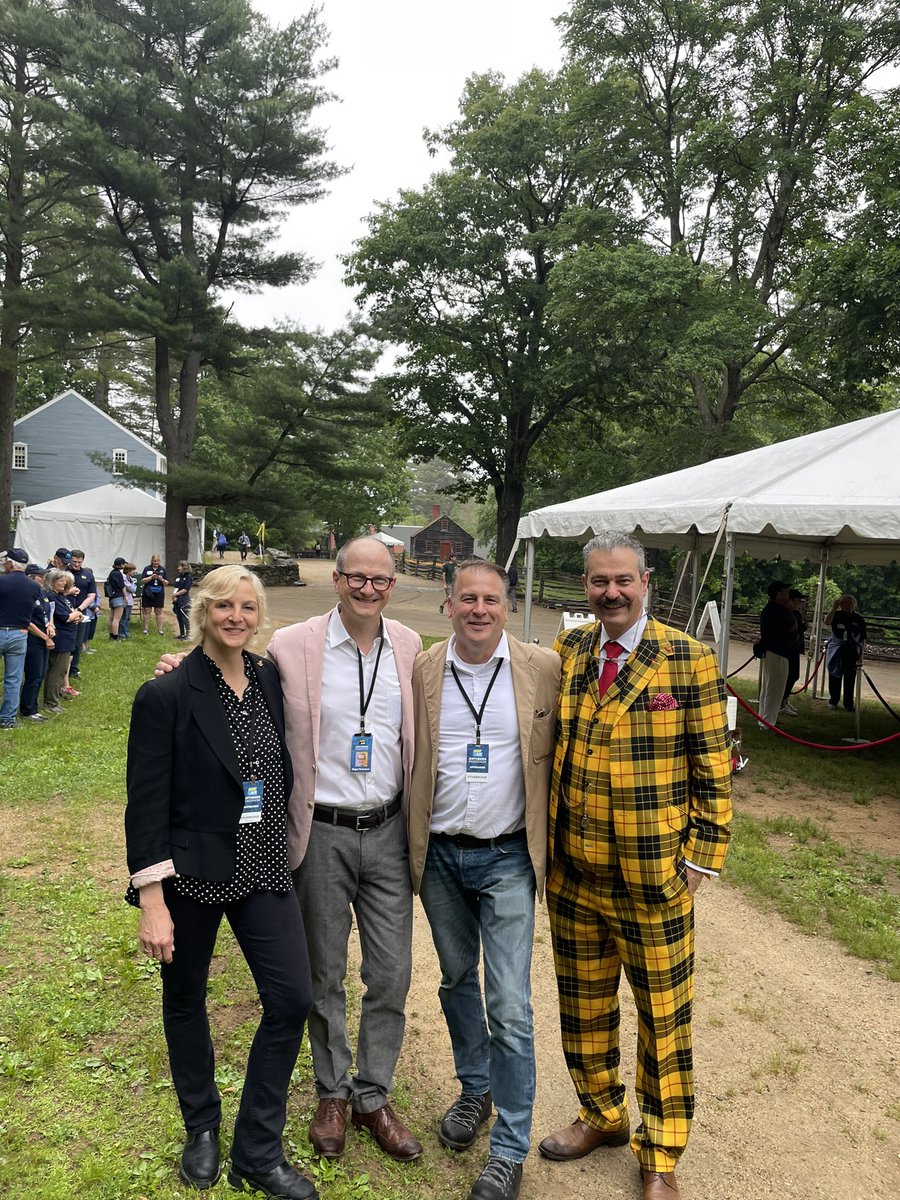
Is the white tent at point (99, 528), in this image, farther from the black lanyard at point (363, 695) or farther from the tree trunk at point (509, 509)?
the black lanyard at point (363, 695)

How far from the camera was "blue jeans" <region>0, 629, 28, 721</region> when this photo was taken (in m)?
8.62

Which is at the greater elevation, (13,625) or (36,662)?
(13,625)

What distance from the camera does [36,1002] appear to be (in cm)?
366

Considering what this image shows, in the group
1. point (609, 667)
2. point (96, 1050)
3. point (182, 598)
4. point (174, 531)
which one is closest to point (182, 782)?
point (609, 667)

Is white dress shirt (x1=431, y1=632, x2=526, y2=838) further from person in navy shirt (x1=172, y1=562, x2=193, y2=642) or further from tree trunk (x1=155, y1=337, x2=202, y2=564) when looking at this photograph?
tree trunk (x1=155, y1=337, x2=202, y2=564)

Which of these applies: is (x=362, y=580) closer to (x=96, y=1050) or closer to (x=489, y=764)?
(x=489, y=764)

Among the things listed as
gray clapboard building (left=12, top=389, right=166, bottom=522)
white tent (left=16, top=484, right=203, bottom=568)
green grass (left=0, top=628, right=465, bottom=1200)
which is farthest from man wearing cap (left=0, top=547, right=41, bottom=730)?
gray clapboard building (left=12, top=389, right=166, bottom=522)

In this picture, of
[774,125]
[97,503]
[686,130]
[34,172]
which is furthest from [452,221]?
[97,503]

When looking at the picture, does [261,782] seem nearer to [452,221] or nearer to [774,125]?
[774,125]

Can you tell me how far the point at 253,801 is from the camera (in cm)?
240

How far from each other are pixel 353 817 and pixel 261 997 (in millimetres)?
570

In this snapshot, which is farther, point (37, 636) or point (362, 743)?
point (37, 636)

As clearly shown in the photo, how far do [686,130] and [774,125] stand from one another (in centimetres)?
236

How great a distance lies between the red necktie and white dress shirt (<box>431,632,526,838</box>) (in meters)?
0.28
